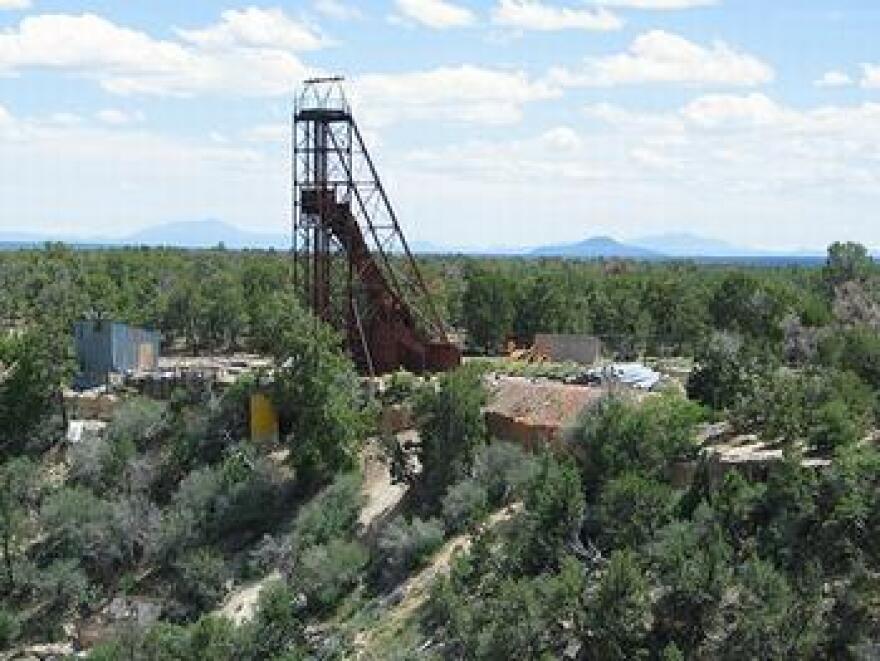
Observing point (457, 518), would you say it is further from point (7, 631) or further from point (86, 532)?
point (7, 631)

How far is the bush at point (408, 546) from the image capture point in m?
43.5

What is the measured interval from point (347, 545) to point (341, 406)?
5.84 metres

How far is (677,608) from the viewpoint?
36.1 meters

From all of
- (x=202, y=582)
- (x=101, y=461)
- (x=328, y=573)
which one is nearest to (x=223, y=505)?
(x=202, y=582)

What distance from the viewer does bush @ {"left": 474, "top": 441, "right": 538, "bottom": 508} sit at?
44875 millimetres

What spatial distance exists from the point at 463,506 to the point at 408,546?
212cm

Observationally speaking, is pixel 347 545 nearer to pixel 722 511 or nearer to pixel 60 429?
Answer: pixel 722 511

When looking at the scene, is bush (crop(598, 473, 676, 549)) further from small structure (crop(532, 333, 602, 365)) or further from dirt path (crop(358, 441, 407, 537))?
small structure (crop(532, 333, 602, 365))

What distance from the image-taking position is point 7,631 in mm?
45438

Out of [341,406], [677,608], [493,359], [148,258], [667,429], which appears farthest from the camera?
[148,258]

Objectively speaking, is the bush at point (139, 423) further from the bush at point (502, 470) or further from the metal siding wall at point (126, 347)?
the bush at point (502, 470)

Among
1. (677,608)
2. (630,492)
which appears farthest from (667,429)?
(677,608)

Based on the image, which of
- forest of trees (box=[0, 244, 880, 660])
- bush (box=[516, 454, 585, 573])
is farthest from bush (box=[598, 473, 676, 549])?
bush (box=[516, 454, 585, 573])

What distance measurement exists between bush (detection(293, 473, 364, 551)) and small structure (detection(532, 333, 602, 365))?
65.5ft
